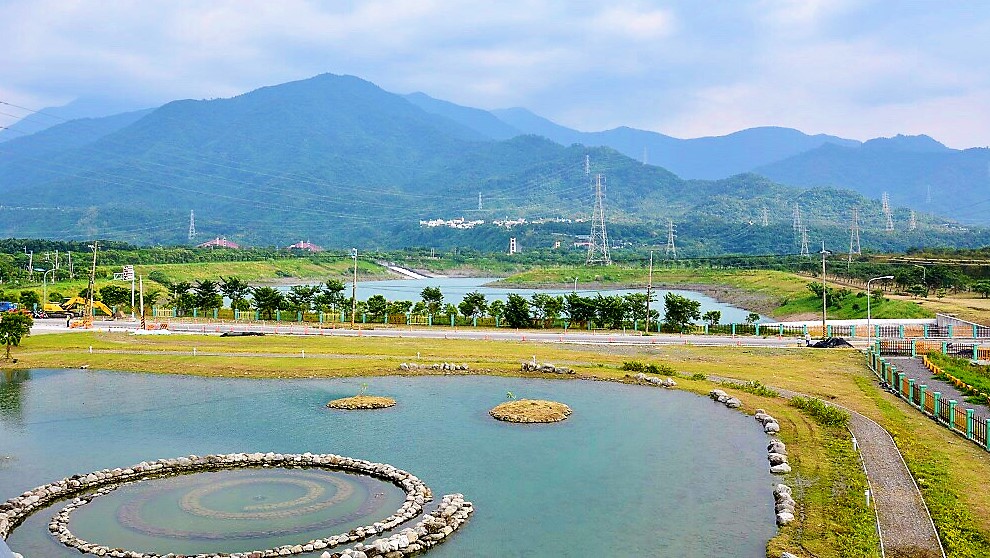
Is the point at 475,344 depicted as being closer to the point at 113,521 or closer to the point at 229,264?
the point at 113,521

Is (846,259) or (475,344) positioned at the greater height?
Result: (846,259)

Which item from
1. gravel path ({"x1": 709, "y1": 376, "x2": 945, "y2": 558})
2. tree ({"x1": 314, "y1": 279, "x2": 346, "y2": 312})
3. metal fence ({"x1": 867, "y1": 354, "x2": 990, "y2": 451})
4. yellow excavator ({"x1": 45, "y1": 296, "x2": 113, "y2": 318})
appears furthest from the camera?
tree ({"x1": 314, "y1": 279, "x2": 346, "y2": 312})

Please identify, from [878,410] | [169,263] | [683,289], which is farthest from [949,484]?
[169,263]

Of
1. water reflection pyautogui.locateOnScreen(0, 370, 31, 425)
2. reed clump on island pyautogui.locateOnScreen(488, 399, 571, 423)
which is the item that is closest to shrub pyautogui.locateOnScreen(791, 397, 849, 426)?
reed clump on island pyautogui.locateOnScreen(488, 399, 571, 423)

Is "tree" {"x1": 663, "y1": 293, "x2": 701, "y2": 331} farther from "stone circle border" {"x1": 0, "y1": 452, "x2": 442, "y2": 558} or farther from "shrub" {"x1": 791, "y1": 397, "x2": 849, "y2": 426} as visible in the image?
"stone circle border" {"x1": 0, "y1": 452, "x2": 442, "y2": 558}

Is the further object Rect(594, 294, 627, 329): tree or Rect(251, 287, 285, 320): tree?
Rect(251, 287, 285, 320): tree

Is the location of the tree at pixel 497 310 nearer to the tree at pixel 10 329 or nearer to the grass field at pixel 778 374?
the grass field at pixel 778 374

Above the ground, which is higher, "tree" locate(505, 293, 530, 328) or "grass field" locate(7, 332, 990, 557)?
"tree" locate(505, 293, 530, 328)

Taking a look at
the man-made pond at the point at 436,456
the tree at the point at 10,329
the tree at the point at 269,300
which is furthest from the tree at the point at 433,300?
the tree at the point at 10,329
